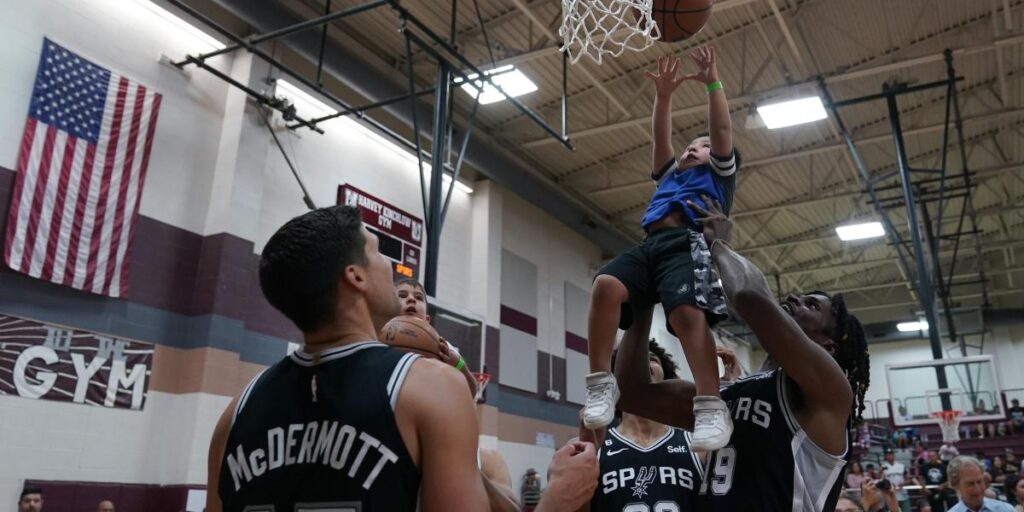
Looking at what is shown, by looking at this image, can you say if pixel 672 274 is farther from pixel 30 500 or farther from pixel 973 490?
pixel 30 500

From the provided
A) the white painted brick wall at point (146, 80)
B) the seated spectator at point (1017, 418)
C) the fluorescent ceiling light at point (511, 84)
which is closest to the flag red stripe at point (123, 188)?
the white painted brick wall at point (146, 80)

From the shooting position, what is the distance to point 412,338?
7.93 feet

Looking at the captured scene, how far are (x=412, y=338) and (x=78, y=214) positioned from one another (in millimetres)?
8421

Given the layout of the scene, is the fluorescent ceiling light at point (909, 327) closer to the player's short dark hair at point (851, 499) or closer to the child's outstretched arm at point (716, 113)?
the player's short dark hair at point (851, 499)

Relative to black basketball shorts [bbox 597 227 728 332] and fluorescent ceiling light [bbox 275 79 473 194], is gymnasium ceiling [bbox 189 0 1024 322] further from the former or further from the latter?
black basketball shorts [bbox 597 227 728 332]

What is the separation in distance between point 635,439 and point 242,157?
9.25 meters

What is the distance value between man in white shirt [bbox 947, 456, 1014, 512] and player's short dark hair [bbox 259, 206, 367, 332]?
6.31m

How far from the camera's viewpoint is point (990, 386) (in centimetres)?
2603

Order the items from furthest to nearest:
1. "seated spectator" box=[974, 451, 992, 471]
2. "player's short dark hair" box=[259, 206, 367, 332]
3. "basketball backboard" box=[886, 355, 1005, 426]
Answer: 1. "basketball backboard" box=[886, 355, 1005, 426]
2. "seated spectator" box=[974, 451, 992, 471]
3. "player's short dark hair" box=[259, 206, 367, 332]

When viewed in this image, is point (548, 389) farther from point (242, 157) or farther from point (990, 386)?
point (990, 386)

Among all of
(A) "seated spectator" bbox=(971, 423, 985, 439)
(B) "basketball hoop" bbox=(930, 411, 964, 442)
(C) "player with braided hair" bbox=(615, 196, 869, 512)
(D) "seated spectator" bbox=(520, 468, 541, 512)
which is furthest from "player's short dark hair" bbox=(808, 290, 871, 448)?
(A) "seated spectator" bbox=(971, 423, 985, 439)

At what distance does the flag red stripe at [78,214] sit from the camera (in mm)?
9006

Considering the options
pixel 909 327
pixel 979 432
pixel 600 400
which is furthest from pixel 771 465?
pixel 909 327

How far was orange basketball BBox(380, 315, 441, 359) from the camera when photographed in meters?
2.39
